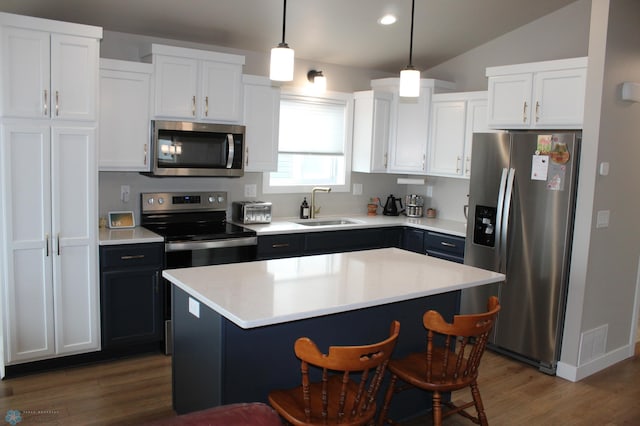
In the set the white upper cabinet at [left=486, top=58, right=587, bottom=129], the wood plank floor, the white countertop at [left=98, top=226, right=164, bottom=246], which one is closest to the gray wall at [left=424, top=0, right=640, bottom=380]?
the white upper cabinet at [left=486, top=58, right=587, bottom=129]

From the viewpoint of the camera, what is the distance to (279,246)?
4488mm

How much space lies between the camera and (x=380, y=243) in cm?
512

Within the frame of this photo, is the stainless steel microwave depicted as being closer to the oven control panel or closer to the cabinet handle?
the oven control panel

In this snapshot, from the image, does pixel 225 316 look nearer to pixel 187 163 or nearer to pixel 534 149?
pixel 187 163

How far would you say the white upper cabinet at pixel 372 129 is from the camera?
529 cm

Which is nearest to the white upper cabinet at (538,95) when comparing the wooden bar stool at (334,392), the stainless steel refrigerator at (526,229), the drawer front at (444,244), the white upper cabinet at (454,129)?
the stainless steel refrigerator at (526,229)

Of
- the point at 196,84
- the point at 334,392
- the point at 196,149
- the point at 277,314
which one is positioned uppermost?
the point at 196,84

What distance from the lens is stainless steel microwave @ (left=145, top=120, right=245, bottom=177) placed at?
161 inches

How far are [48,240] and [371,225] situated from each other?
2674mm

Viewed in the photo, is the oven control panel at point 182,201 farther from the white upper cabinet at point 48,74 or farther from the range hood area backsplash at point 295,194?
the white upper cabinet at point 48,74

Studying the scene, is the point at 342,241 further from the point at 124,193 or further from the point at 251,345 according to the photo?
the point at 251,345

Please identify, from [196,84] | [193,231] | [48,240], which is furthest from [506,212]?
[48,240]

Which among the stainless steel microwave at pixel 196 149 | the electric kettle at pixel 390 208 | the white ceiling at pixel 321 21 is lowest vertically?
the electric kettle at pixel 390 208

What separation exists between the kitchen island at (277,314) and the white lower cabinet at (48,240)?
1.15m
